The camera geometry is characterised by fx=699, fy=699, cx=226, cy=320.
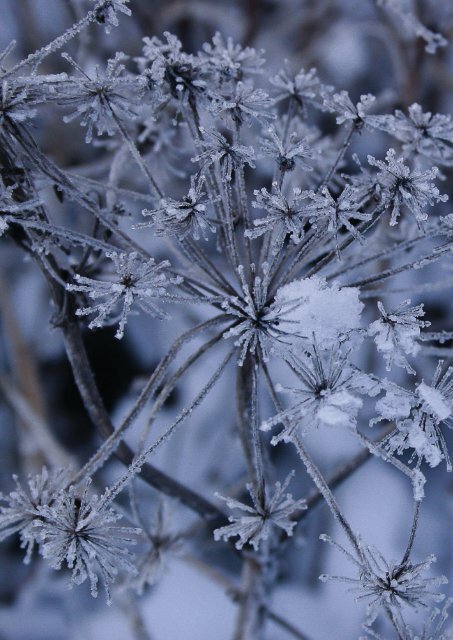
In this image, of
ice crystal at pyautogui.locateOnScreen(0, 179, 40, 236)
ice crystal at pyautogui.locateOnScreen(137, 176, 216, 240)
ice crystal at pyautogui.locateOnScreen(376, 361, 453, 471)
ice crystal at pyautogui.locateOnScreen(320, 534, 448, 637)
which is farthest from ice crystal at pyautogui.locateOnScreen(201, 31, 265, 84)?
ice crystal at pyautogui.locateOnScreen(320, 534, 448, 637)

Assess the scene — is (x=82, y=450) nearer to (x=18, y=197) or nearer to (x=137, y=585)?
(x=137, y=585)

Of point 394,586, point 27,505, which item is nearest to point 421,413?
point 394,586

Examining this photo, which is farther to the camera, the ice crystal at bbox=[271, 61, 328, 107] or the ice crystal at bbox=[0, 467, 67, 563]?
the ice crystal at bbox=[271, 61, 328, 107]

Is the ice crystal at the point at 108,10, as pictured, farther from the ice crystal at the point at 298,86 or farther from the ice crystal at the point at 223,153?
the ice crystal at the point at 298,86

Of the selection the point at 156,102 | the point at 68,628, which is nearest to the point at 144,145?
the point at 156,102

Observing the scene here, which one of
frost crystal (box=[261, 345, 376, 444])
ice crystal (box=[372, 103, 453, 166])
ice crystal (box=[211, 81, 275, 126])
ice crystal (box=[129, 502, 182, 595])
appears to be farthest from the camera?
ice crystal (box=[129, 502, 182, 595])

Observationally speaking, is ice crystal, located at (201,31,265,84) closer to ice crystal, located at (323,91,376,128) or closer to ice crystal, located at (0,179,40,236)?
ice crystal, located at (323,91,376,128)

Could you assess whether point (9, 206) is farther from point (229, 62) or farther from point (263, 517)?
point (263, 517)
